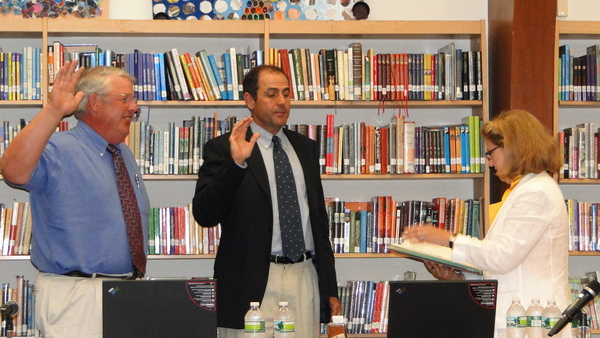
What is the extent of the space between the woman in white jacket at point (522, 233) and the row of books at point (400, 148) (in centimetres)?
162

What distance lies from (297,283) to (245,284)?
0.24m

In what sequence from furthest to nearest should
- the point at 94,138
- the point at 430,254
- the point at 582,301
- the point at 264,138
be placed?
1. the point at 264,138
2. the point at 94,138
3. the point at 430,254
4. the point at 582,301

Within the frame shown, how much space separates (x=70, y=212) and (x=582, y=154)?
11.1 feet

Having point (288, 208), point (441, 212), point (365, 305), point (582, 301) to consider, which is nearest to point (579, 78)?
point (441, 212)

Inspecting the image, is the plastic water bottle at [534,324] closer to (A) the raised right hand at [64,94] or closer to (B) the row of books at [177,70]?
(A) the raised right hand at [64,94]

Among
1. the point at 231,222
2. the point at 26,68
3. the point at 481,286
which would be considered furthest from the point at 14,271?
the point at 481,286

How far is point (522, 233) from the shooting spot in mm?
2877

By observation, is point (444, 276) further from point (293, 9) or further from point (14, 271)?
point (14, 271)

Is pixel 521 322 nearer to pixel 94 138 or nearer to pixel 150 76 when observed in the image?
pixel 94 138

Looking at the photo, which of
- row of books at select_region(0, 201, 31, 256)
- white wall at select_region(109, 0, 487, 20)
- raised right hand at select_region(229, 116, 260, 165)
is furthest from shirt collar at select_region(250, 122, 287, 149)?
white wall at select_region(109, 0, 487, 20)

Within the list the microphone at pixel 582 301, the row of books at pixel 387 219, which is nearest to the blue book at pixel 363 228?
the row of books at pixel 387 219

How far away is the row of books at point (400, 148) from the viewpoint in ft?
15.4

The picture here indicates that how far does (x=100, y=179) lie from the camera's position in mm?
2865

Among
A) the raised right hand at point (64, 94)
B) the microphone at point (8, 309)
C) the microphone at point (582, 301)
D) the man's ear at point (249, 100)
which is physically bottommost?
the microphone at point (8, 309)
